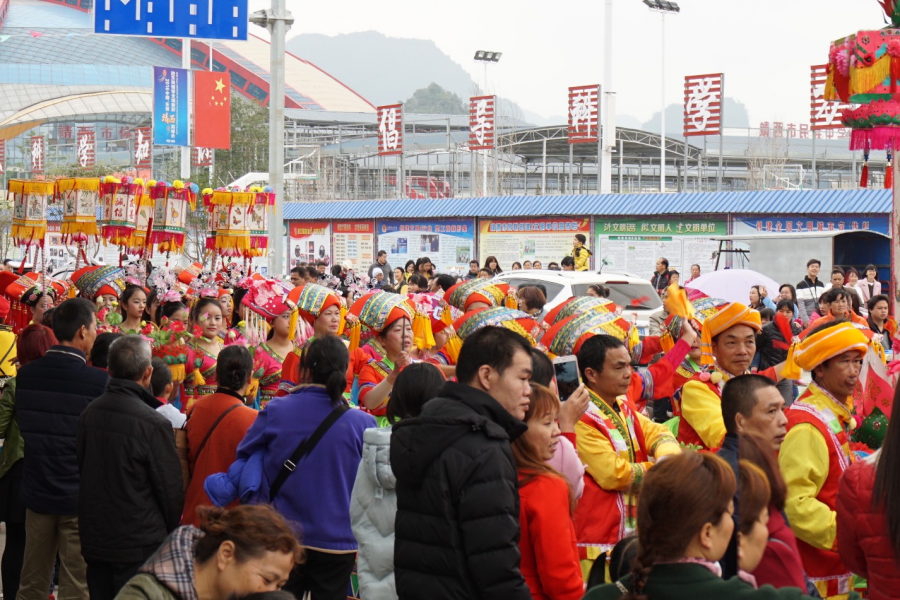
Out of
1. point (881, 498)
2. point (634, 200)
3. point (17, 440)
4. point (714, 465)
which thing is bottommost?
point (17, 440)

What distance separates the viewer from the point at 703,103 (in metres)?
29.5

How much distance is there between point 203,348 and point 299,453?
113 inches

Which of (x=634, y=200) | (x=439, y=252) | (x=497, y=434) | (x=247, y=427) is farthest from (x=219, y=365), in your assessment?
(x=439, y=252)

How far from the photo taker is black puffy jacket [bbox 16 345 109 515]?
5.17m

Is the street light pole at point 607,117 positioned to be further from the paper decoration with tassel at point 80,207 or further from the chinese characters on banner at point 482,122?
the paper decoration with tassel at point 80,207

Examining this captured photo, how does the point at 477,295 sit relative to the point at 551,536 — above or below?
above

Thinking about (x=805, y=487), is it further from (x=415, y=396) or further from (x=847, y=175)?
(x=847, y=175)

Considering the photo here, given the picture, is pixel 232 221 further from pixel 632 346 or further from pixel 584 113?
pixel 584 113

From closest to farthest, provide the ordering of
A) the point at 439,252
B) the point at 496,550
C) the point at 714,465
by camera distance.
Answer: the point at 714,465 → the point at 496,550 → the point at 439,252

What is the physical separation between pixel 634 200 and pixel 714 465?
2033 cm

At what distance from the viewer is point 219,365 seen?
484 cm

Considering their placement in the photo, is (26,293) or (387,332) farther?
(26,293)

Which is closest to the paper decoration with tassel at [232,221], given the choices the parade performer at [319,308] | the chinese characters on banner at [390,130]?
the parade performer at [319,308]

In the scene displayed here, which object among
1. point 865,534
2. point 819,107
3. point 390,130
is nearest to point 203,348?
point 865,534
